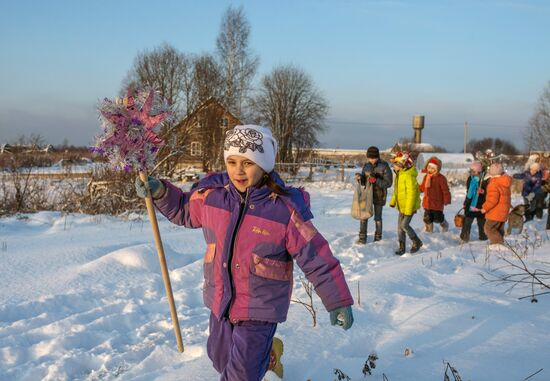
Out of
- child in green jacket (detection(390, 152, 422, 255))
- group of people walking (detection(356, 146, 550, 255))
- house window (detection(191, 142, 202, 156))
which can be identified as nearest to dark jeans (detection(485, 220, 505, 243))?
group of people walking (detection(356, 146, 550, 255))

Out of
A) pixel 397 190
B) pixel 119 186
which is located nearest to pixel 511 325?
pixel 397 190

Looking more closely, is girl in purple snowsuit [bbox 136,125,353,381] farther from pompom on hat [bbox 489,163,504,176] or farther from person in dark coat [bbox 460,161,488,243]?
person in dark coat [bbox 460,161,488,243]

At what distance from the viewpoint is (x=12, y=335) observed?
3857mm

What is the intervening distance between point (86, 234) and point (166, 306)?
13.6 feet

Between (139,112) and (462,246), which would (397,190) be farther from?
(139,112)

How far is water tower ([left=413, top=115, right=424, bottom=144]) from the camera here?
223 ft

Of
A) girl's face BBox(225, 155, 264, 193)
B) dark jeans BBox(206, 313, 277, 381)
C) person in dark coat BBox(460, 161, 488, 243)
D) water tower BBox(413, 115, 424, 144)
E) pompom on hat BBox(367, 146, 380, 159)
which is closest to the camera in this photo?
dark jeans BBox(206, 313, 277, 381)

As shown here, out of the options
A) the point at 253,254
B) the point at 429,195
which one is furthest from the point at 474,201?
the point at 253,254

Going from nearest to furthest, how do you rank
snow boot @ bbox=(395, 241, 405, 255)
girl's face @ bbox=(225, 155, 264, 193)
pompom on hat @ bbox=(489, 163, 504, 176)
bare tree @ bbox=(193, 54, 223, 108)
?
girl's face @ bbox=(225, 155, 264, 193) < snow boot @ bbox=(395, 241, 405, 255) < pompom on hat @ bbox=(489, 163, 504, 176) < bare tree @ bbox=(193, 54, 223, 108)

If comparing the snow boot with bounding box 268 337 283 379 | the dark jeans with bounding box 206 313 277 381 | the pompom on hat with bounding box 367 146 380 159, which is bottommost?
the snow boot with bounding box 268 337 283 379

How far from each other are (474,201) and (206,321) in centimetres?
640

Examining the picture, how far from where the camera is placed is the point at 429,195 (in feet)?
30.6

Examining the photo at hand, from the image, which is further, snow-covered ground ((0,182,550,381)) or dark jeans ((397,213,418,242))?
dark jeans ((397,213,418,242))

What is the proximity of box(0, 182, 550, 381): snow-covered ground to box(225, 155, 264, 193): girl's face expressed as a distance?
1274 mm
